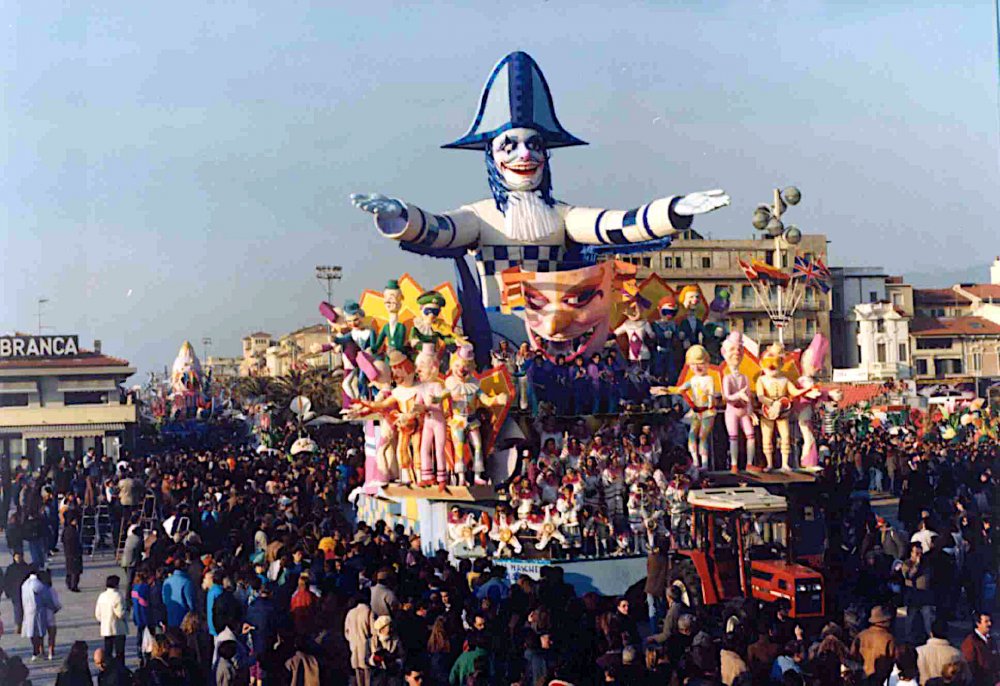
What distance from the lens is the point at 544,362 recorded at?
57.0 ft

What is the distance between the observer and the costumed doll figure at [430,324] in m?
17.8

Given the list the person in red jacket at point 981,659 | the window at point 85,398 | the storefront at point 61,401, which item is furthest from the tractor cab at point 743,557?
the window at point 85,398

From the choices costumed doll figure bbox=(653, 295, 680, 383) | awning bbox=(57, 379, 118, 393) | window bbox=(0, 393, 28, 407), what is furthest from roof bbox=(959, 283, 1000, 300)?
costumed doll figure bbox=(653, 295, 680, 383)

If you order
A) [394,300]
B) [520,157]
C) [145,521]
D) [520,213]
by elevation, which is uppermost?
[520,157]

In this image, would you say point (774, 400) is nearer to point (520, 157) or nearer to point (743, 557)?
point (743, 557)

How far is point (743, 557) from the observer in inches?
547

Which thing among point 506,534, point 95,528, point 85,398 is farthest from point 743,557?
point 85,398

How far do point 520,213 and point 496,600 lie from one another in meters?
7.35

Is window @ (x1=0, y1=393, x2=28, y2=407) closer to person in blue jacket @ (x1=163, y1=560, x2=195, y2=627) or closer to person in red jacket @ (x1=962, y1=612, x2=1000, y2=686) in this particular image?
person in blue jacket @ (x1=163, y1=560, x2=195, y2=627)

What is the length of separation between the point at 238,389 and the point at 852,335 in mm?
24331

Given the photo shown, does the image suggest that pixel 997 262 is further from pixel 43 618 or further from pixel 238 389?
pixel 43 618

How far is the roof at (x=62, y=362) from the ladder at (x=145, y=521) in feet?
43.5

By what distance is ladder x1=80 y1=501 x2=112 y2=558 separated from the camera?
21.0m

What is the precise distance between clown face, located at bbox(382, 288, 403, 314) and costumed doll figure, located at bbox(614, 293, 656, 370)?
3.08 metres
